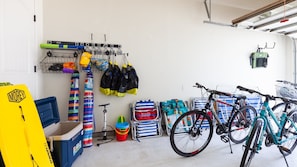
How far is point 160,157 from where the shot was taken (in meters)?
2.29

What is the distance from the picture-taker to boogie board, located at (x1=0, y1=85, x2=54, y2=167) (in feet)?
4.01

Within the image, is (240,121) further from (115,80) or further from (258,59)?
(258,59)

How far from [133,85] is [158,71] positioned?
65 cm

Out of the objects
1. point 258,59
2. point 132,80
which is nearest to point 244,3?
point 258,59

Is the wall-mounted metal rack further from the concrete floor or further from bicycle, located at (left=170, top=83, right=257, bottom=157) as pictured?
bicycle, located at (left=170, top=83, right=257, bottom=157)

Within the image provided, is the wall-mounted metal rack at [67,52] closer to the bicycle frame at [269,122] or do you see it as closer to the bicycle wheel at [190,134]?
the bicycle wheel at [190,134]

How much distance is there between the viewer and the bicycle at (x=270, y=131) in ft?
5.78

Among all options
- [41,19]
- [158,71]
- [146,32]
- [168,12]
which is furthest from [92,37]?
[168,12]

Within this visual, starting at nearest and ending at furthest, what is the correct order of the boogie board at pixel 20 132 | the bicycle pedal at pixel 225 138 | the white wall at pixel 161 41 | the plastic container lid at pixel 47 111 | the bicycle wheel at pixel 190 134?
the boogie board at pixel 20 132
the plastic container lid at pixel 47 111
the bicycle wheel at pixel 190 134
the bicycle pedal at pixel 225 138
the white wall at pixel 161 41

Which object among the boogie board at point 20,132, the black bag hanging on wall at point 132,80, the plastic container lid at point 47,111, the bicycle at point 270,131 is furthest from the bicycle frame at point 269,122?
the plastic container lid at point 47,111

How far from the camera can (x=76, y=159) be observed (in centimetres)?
221

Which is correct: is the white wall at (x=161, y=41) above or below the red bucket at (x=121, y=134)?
above

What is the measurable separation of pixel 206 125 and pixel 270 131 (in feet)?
2.56

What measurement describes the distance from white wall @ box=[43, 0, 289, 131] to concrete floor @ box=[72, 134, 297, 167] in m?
0.67
